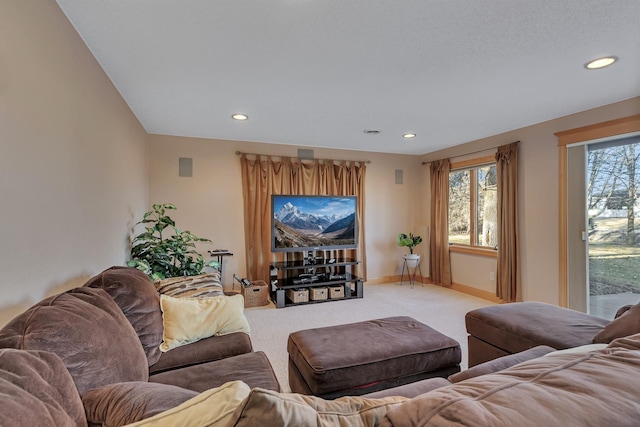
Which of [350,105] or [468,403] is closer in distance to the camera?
[468,403]

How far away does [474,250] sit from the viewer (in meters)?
4.64

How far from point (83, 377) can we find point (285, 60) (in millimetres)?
2045

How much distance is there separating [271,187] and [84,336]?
3.67 metres

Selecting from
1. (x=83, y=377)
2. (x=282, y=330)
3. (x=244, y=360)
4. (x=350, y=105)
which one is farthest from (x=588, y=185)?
(x=83, y=377)

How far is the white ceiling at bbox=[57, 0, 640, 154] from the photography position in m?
1.60

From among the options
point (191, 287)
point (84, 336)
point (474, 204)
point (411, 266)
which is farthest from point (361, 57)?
point (411, 266)

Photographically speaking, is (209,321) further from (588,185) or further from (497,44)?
(588,185)

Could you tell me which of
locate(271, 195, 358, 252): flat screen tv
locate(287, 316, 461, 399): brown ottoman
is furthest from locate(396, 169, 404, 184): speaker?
locate(287, 316, 461, 399): brown ottoman

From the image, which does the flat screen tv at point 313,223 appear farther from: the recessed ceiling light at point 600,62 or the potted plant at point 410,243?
the recessed ceiling light at point 600,62

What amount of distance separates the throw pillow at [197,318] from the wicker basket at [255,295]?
6.62ft

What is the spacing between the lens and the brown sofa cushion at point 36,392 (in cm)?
62

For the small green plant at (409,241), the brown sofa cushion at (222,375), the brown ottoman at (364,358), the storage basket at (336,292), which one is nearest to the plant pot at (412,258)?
the small green plant at (409,241)

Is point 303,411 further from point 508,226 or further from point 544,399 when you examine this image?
point 508,226

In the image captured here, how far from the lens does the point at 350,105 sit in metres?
3.01
